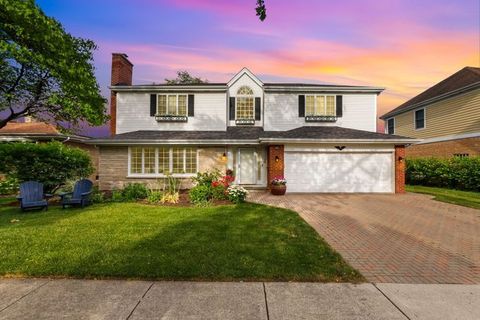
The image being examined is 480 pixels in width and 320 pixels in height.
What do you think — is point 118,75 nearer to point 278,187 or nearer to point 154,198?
point 154,198

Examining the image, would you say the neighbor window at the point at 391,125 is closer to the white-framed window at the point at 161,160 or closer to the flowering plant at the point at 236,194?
the white-framed window at the point at 161,160

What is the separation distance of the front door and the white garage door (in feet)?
6.86

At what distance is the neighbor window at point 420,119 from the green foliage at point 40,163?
25.7 metres

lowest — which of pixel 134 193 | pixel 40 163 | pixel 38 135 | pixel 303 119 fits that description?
pixel 134 193

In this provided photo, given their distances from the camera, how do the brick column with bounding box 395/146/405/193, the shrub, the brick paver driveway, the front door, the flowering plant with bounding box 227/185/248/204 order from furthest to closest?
the front door, the brick column with bounding box 395/146/405/193, the shrub, the flowering plant with bounding box 227/185/248/204, the brick paver driveway

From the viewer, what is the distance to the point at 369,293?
3.72m

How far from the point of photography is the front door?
15.4m

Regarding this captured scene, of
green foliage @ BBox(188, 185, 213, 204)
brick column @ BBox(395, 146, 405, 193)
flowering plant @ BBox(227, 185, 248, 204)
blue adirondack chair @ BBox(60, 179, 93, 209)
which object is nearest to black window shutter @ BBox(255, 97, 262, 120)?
flowering plant @ BBox(227, 185, 248, 204)

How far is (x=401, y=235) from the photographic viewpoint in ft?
22.0

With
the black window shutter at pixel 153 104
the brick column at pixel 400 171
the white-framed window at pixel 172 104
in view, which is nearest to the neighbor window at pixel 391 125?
the brick column at pixel 400 171

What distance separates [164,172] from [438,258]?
12.5 m

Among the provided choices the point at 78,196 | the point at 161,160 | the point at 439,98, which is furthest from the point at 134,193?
the point at 439,98

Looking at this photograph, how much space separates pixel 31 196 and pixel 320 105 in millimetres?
15718

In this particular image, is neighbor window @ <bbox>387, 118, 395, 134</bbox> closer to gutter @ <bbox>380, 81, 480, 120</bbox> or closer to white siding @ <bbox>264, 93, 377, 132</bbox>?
gutter @ <bbox>380, 81, 480, 120</bbox>
